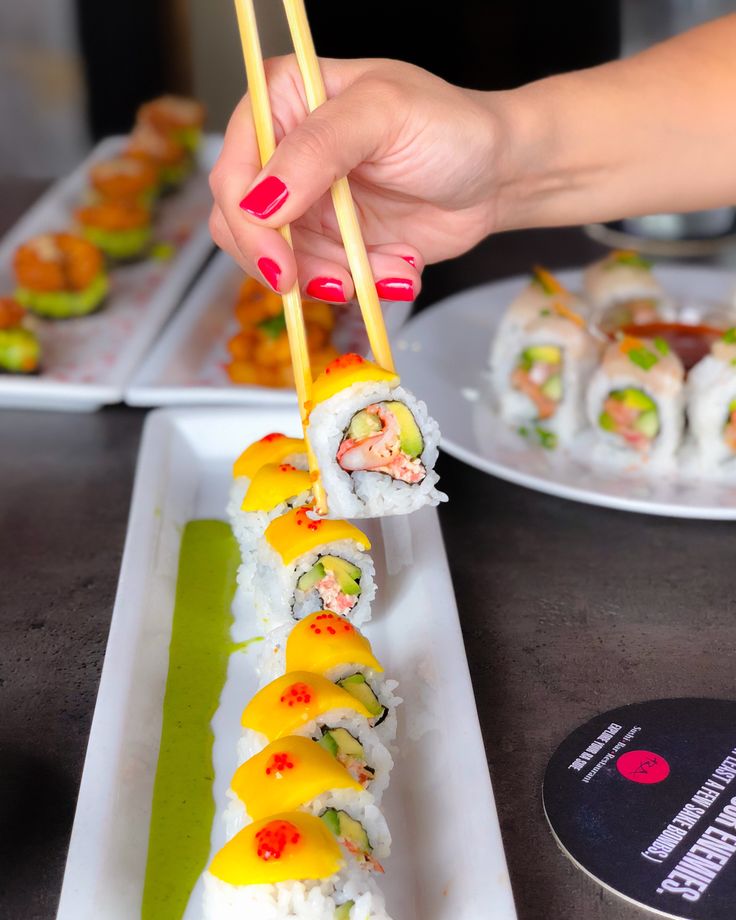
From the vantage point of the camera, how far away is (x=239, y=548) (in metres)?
1.48

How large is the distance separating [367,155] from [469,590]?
0.55 meters

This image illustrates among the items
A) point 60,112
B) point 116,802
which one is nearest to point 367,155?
point 116,802

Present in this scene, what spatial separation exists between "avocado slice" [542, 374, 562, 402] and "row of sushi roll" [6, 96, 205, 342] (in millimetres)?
1016

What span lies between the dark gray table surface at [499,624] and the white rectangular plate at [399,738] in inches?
2.9

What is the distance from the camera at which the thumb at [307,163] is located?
3.59 feet

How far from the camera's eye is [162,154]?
9.64ft

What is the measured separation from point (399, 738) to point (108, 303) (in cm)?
148

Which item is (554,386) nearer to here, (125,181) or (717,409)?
(717,409)

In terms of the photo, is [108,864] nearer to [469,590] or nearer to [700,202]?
[469,590]

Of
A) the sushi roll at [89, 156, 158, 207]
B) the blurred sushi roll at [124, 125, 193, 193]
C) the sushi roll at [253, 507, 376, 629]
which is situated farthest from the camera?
the blurred sushi roll at [124, 125, 193, 193]

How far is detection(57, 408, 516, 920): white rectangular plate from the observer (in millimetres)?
937

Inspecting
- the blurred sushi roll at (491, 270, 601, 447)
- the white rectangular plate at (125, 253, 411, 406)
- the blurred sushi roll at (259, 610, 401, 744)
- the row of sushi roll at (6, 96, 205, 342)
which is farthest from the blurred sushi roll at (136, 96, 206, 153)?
the blurred sushi roll at (259, 610, 401, 744)

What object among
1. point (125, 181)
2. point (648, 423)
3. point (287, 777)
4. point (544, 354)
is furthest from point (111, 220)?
point (287, 777)

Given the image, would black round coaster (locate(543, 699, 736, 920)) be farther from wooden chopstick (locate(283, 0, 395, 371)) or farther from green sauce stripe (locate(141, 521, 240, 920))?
wooden chopstick (locate(283, 0, 395, 371))
